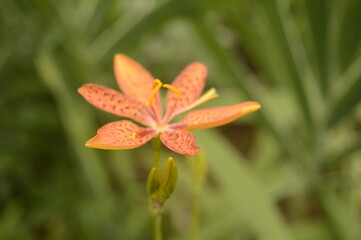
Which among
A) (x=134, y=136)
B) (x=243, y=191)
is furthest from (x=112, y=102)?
(x=243, y=191)

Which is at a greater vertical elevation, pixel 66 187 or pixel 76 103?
pixel 76 103

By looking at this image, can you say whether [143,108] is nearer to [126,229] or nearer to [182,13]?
[182,13]

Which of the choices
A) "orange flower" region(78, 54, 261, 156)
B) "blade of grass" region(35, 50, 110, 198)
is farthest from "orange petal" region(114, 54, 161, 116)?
"blade of grass" region(35, 50, 110, 198)

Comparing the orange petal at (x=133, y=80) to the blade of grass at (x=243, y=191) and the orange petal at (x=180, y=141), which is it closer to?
the orange petal at (x=180, y=141)

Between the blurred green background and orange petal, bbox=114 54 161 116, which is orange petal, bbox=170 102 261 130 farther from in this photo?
the blurred green background

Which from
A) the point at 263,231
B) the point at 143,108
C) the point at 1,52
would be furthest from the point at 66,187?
the point at 143,108

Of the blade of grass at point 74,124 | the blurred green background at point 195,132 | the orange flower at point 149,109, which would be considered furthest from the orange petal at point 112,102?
the blade of grass at point 74,124

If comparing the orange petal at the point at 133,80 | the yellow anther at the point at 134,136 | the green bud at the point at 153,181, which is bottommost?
the green bud at the point at 153,181
